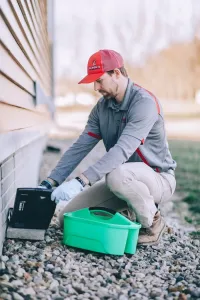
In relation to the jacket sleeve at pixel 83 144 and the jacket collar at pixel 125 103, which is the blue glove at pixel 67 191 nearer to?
the jacket sleeve at pixel 83 144

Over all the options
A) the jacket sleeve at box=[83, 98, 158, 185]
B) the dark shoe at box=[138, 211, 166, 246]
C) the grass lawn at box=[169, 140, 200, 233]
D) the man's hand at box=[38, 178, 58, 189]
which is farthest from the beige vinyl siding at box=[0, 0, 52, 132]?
the grass lawn at box=[169, 140, 200, 233]

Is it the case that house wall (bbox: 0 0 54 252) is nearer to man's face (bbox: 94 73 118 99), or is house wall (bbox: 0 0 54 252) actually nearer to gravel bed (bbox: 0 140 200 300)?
gravel bed (bbox: 0 140 200 300)

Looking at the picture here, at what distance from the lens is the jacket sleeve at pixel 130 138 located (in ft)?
11.1

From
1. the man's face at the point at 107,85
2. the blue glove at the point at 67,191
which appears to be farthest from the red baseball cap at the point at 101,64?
the blue glove at the point at 67,191

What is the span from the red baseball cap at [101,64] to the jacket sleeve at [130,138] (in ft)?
1.10

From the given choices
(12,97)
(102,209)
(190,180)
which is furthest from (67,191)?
(190,180)

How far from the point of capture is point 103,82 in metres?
3.54

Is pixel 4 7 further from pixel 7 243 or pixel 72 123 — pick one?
pixel 72 123

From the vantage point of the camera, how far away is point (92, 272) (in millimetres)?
3098

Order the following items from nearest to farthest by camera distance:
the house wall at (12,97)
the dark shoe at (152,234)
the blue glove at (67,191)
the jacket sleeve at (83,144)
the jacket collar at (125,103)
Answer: the blue glove at (67,191)
the house wall at (12,97)
the jacket collar at (125,103)
the dark shoe at (152,234)
the jacket sleeve at (83,144)

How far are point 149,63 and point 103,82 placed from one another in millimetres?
29105

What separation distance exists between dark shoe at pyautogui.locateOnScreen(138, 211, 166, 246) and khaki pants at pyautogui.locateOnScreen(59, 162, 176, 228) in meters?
0.15

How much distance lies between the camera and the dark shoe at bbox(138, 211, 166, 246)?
12.3 feet

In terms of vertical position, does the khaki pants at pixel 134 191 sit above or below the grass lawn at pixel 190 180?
above
